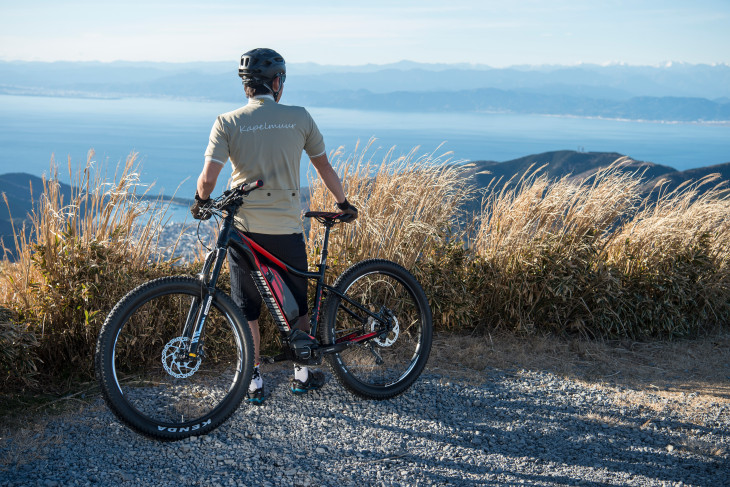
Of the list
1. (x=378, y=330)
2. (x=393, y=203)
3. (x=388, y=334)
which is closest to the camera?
(x=378, y=330)

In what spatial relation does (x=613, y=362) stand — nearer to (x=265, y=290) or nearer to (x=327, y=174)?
(x=327, y=174)

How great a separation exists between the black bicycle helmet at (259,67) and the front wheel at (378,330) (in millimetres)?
1248

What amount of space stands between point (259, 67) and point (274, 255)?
1.04m

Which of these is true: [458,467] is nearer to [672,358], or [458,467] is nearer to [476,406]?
[476,406]

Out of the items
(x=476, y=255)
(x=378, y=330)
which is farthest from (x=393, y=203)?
(x=378, y=330)

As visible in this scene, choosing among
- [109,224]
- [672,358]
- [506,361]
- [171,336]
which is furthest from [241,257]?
[672,358]

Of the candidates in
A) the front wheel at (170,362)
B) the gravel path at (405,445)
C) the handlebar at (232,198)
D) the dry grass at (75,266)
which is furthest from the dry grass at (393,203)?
the handlebar at (232,198)

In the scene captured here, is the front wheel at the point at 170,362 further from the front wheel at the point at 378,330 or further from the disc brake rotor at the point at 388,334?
the disc brake rotor at the point at 388,334

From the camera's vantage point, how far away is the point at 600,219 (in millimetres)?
5492

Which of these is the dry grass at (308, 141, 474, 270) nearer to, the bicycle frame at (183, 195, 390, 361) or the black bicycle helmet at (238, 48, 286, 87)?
the bicycle frame at (183, 195, 390, 361)

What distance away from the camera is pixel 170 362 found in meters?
3.23

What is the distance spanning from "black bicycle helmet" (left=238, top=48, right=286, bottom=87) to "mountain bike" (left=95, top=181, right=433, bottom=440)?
0.62m

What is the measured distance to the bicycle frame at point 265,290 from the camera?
280 cm

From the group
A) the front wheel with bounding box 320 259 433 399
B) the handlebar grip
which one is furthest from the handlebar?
the front wheel with bounding box 320 259 433 399
